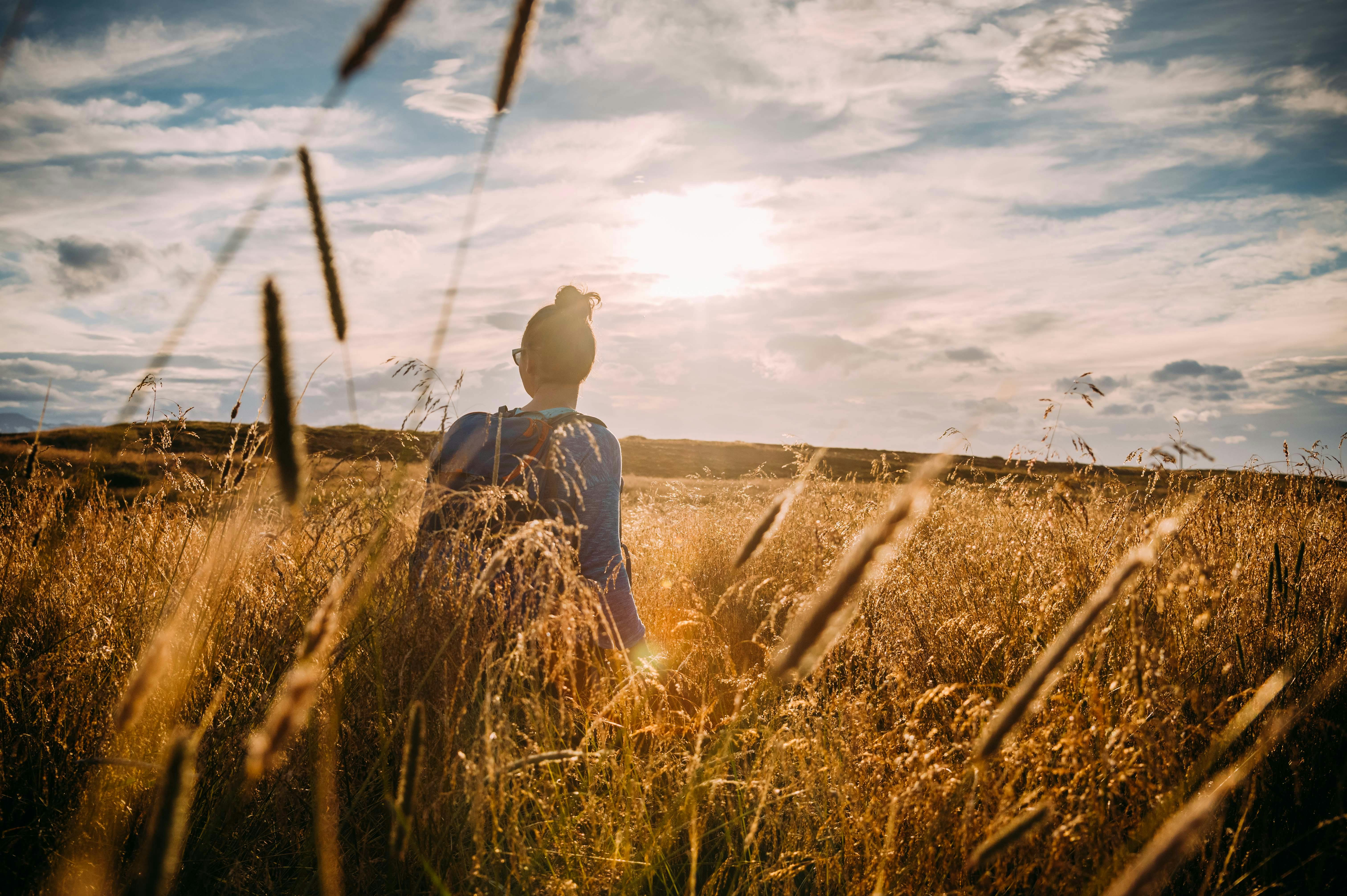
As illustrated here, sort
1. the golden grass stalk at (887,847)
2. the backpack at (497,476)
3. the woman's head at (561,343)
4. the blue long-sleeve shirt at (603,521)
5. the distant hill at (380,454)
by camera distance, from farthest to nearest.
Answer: the woman's head at (561,343), the blue long-sleeve shirt at (603,521), the distant hill at (380,454), the backpack at (497,476), the golden grass stalk at (887,847)

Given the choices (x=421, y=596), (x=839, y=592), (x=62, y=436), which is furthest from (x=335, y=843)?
(x=62, y=436)

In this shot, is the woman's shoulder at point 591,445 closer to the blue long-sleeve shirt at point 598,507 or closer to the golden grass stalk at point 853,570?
the blue long-sleeve shirt at point 598,507

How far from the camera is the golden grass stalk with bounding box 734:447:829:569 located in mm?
1004

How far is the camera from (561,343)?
10.0 feet

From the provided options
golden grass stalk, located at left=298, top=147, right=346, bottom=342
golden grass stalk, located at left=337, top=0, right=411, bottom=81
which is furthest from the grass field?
golden grass stalk, located at left=337, top=0, right=411, bottom=81

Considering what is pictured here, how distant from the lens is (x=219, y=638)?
7.37ft

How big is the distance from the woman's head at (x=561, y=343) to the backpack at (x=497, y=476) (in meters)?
0.35

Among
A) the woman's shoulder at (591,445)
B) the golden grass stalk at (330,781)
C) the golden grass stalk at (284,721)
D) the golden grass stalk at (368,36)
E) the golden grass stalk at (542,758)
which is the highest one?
the golden grass stalk at (368,36)

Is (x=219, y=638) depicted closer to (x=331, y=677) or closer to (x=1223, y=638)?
(x=331, y=677)

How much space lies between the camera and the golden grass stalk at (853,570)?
732 mm

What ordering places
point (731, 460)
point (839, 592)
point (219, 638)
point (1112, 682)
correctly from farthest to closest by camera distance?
point (731, 460) < point (219, 638) < point (1112, 682) < point (839, 592)

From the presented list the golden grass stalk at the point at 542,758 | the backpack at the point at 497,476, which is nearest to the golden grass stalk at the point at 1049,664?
the golden grass stalk at the point at 542,758

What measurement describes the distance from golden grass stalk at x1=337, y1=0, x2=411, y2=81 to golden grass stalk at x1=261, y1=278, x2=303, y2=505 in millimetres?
253

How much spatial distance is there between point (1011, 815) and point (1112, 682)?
69cm
